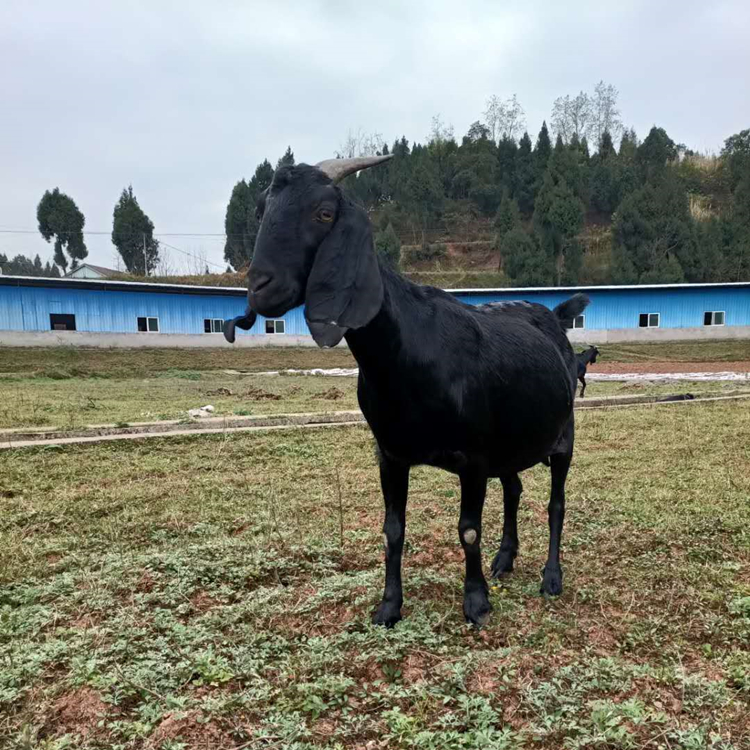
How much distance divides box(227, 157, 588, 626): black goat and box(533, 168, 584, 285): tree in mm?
45088

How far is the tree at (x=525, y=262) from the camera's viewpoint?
4494 centimetres

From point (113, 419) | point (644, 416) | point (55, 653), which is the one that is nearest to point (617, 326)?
point (644, 416)

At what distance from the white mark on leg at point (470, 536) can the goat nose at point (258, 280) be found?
6.11ft

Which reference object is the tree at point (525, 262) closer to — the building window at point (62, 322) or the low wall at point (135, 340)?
the low wall at point (135, 340)

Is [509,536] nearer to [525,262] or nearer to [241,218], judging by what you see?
[525,262]

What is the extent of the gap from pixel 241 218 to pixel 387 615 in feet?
204

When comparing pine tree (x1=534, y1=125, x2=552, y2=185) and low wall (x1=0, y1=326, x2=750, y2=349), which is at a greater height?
pine tree (x1=534, y1=125, x2=552, y2=185)

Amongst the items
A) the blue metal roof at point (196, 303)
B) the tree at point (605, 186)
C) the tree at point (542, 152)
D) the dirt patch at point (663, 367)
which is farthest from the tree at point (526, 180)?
the dirt patch at point (663, 367)

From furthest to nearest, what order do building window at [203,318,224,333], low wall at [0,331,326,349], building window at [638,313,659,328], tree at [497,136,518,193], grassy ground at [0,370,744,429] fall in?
tree at [497,136,518,193], building window at [638,313,659,328], building window at [203,318,224,333], low wall at [0,331,326,349], grassy ground at [0,370,744,429]

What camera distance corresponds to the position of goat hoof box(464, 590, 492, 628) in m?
3.38

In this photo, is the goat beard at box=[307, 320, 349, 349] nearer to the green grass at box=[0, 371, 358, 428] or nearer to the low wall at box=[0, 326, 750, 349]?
the green grass at box=[0, 371, 358, 428]

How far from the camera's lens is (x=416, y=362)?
9.84 ft

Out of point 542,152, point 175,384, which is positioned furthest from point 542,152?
point 175,384

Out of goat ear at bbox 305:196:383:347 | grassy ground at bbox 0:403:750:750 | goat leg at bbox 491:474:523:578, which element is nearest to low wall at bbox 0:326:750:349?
grassy ground at bbox 0:403:750:750
